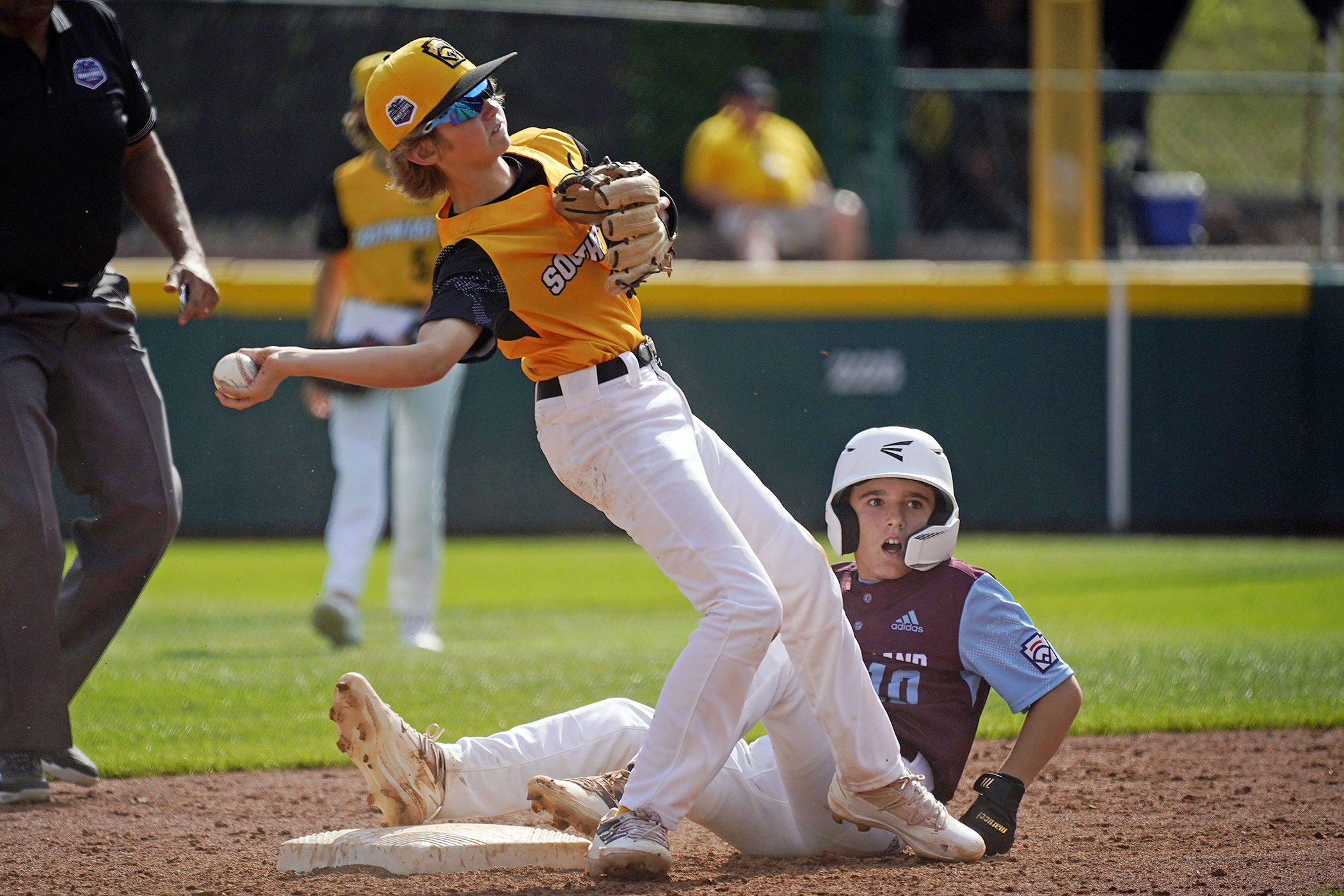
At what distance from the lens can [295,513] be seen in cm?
1080

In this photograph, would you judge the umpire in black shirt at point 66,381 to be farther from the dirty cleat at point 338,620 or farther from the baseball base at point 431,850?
the dirty cleat at point 338,620

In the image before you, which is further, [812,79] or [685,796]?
[812,79]

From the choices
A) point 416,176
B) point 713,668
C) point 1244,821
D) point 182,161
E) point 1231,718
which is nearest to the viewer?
point 713,668

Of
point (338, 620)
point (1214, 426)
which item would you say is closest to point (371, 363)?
point (338, 620)

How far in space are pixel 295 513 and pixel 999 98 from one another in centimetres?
587

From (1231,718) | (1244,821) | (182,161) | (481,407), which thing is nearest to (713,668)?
(1244,821)

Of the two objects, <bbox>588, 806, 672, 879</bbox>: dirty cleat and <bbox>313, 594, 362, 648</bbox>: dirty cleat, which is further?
<bbox>313, 594, 362, 648</bbox>: dirty cleat

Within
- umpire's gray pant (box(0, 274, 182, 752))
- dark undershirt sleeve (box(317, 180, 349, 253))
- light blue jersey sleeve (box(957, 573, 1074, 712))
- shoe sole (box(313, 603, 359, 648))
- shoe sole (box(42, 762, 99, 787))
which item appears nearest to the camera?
light blue jersey sleeve (box(957, 573, 1074, 712))

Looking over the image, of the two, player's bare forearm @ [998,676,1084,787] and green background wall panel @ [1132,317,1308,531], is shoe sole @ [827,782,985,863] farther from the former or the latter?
green background wall panel @ [1132,317,1308,531]

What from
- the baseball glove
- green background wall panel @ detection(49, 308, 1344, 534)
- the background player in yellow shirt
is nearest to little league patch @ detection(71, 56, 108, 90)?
the baseball glove

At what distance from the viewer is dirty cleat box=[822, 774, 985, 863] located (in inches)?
129

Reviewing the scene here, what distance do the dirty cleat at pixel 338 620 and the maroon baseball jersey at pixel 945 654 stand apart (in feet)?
10.9

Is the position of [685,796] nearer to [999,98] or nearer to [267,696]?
[267,696]

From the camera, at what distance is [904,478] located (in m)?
3.58
